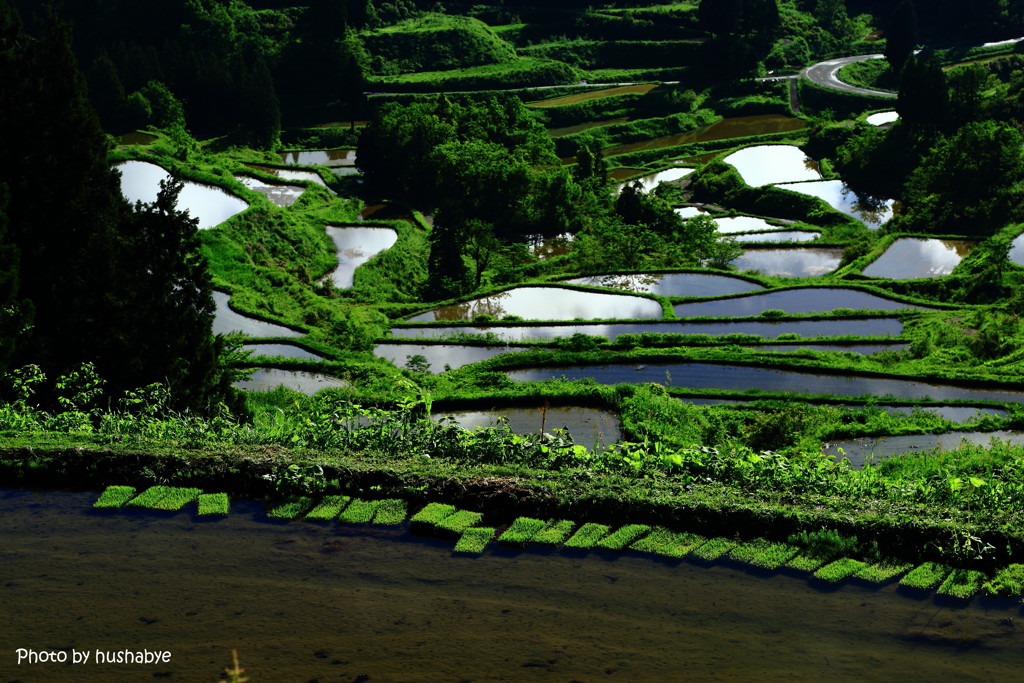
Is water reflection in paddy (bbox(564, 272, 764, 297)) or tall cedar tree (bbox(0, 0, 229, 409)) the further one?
water reflection in paddy (bbox(564, 272, 764, 297))

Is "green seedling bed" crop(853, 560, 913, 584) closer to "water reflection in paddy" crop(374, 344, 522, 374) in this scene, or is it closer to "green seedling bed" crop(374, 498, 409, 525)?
"green seedling bed" crop(374, 498, 409, 525)

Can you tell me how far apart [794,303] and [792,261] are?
458 inches

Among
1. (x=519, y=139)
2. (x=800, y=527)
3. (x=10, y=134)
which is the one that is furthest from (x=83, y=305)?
(x=519, y=139)

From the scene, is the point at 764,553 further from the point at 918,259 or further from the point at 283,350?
the point at 918,259

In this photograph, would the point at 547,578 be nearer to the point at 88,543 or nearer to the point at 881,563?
the point at 881,563

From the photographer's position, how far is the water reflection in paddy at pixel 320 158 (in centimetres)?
6194

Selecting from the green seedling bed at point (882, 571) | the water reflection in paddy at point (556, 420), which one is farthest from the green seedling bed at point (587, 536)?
the water reflection in paddy at point (556, 420)

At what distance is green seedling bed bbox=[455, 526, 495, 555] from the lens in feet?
30.2

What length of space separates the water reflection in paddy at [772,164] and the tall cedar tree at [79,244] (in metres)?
46.2

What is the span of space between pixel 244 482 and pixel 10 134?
29.1 ft

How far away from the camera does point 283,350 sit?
2778cm

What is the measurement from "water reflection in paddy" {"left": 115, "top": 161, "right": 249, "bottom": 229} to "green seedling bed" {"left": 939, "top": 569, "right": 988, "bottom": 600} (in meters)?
34.8

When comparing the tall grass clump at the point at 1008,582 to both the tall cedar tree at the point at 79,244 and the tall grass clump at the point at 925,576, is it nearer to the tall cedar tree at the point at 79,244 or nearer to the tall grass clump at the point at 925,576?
the tall grass clump at the point at 925,576

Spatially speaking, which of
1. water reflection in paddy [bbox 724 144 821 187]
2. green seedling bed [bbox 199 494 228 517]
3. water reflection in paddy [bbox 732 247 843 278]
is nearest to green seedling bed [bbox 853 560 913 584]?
green seedling bed [bbox 199 494 228 517]
